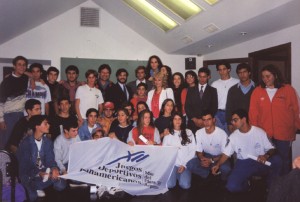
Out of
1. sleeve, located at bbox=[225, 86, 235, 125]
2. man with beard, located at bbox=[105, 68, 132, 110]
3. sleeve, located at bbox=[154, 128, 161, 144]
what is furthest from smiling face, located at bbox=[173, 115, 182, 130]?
man with beard, located at bbox=[105, 68, 132, 110]

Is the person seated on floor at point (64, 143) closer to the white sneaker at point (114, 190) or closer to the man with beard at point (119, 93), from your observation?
the white sneaker at point (114, 190)

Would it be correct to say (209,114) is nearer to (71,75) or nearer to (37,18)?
(71,75)

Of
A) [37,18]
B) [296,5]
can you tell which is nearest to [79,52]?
[37,18]

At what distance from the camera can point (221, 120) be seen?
17.7ft

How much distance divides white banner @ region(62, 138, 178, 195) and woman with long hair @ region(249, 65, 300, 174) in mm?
1398

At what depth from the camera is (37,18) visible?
6.85m

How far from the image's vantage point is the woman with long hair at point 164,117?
4984 millimetres

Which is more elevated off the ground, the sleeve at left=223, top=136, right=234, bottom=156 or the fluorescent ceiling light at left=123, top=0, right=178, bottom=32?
the fluorescent ceiling light at left=123, top=0, right=178, bottom=32

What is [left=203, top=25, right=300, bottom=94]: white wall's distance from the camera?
511cm

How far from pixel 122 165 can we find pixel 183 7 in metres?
2.70

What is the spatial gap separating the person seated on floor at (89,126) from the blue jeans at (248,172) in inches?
82.9

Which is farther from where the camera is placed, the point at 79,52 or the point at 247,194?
the point at 79,52

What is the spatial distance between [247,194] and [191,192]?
2.38 ft

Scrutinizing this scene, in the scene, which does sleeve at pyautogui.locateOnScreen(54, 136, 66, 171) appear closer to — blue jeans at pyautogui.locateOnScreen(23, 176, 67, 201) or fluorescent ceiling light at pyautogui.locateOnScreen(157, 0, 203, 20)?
blue jeans at pyautogui.locateOnScreen(23, 176, 67, 201)
